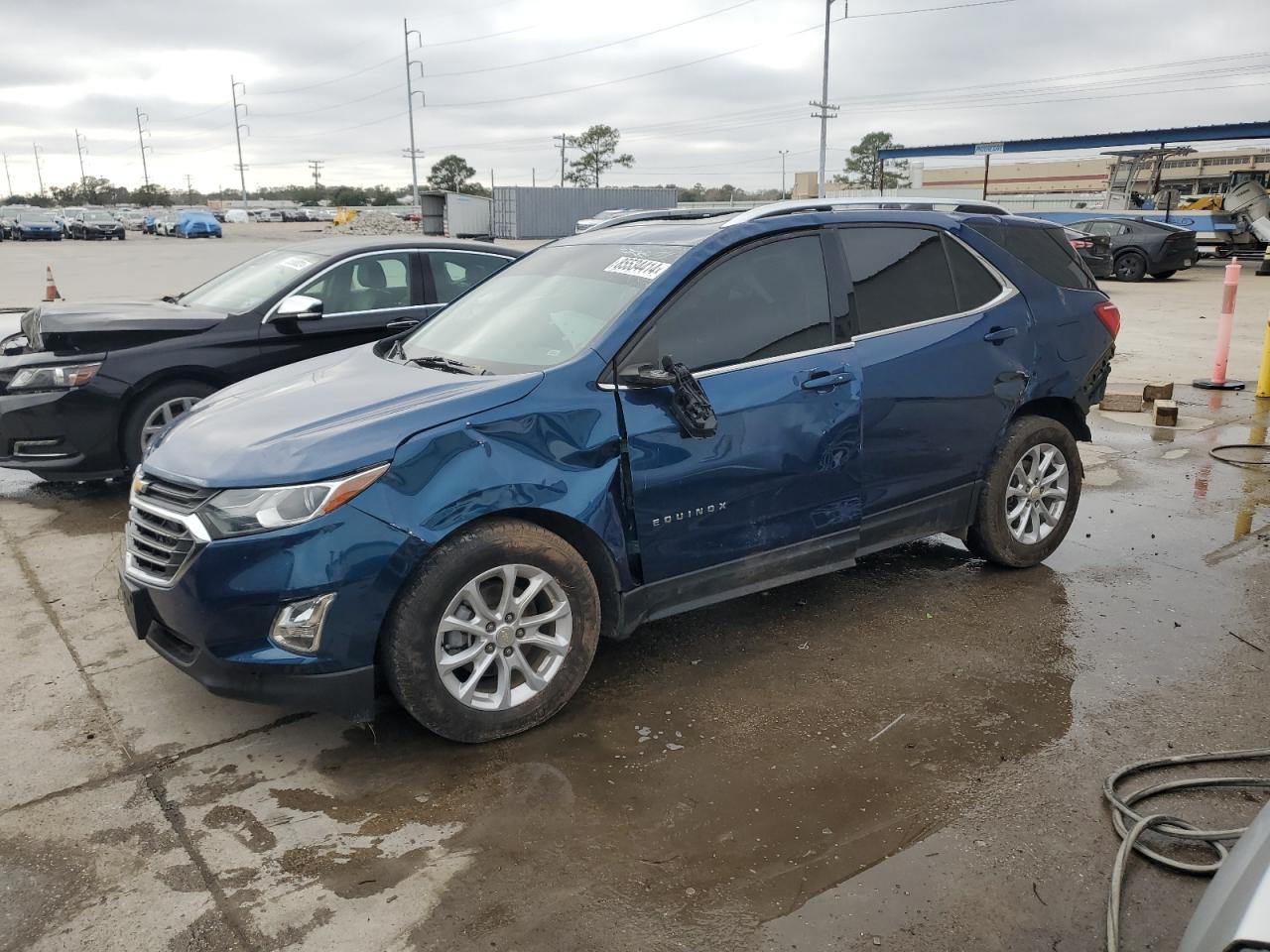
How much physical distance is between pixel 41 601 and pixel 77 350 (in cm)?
196

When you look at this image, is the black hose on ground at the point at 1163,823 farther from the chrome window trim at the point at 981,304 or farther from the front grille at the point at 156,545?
the front grille at the point at 156,545

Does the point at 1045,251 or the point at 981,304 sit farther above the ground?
the point at 1045,251

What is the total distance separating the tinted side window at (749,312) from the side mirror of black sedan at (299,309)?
3046 millimetres

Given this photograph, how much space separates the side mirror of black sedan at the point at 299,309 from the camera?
5.98 meters

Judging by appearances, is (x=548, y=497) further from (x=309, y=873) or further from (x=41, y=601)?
(x=41, y=601)

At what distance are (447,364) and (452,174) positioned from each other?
103072 mm

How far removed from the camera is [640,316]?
148 inches

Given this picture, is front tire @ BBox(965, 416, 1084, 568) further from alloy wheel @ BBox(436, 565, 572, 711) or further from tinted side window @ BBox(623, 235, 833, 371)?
alloy wheel @ BBox(436, 565, 572, 711)

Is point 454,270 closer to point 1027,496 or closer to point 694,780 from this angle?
point 1027,496

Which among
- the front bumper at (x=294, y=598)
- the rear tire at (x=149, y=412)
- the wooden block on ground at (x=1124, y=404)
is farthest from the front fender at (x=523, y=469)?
the wooden block on ground at (x=1124, y=404)

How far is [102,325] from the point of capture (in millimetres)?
6133

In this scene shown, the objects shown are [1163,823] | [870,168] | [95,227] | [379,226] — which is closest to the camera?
[1163,823]

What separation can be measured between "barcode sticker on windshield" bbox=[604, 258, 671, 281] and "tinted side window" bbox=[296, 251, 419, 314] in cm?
328

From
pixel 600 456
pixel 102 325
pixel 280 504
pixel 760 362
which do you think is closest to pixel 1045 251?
pixel 760 362
